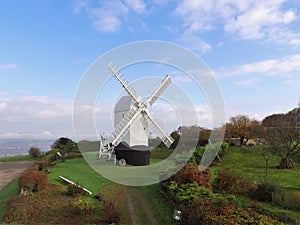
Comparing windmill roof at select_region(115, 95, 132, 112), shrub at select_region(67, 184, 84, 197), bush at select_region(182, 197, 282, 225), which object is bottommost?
shrub at select_region(67, 184, 84, 197)

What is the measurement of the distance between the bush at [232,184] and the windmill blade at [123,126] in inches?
405

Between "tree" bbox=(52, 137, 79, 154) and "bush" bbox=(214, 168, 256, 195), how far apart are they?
23.4 m

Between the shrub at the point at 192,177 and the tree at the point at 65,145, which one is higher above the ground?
the tree at the point at 65,145

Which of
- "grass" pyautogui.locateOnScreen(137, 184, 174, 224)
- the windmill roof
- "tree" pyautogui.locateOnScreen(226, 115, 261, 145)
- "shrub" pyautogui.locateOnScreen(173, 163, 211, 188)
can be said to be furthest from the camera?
"tree" pyautogui.locateOnScreen(226, 115, 261, 145)

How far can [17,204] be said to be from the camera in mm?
13547

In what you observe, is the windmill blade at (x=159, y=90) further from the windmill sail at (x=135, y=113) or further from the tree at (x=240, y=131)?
the tree at (x=240, y=131)

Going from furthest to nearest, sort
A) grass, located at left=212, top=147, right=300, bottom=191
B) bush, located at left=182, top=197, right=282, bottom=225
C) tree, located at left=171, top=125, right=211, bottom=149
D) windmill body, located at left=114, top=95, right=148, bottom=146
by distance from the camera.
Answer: tree, located at left=171, top=125, right=211, bottom=149, windmill body, located at left=114, top=95, right=148, bottom=146, grass, located at left=212, top=147, right=300, bottom=191, bush, located at left=182, top=197, right=282, bottom=225

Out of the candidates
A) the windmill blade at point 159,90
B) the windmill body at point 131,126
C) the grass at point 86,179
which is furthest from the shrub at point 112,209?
the windmill blade at point 159,90

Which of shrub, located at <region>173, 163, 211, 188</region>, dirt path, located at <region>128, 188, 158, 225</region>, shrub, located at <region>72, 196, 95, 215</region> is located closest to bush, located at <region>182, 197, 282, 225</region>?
dirt path, located at <region>128, 188, 158, 225</region>

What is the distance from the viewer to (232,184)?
15648 millimetres

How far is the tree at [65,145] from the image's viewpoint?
3638 centimetres

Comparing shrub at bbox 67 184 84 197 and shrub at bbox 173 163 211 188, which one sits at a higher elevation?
shrub at bbox 173 163 211 188

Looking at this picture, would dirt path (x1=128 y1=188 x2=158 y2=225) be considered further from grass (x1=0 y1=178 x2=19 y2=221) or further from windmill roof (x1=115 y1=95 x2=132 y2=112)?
windmill roof (x1=115 y1=95 x2=132 y2=112)

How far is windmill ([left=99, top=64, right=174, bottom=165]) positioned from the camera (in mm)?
24312
